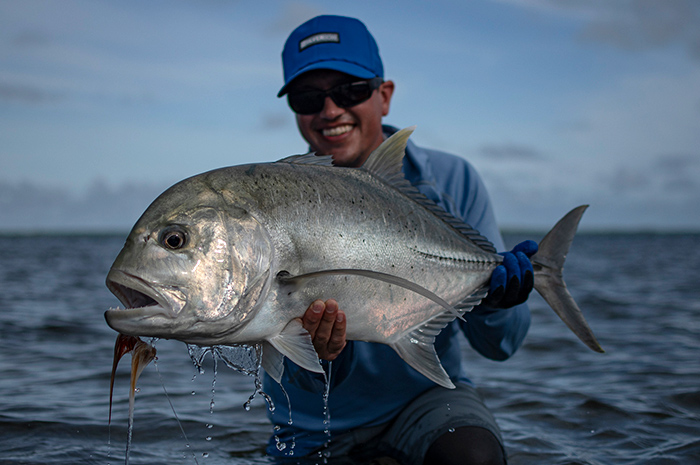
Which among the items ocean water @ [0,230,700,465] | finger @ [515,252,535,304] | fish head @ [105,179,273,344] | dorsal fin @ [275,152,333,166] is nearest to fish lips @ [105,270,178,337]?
fish head @ [105,179,273,344]

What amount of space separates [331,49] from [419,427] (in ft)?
7.34

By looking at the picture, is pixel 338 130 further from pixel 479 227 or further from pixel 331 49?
pixel 479 227

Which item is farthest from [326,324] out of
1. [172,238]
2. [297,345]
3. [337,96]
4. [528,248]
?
[337,96]

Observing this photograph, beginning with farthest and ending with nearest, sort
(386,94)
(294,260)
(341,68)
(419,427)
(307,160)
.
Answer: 1. (386,94)
2. (341,68)
3. (419,427)
4. (307,160)
5. (294,260)

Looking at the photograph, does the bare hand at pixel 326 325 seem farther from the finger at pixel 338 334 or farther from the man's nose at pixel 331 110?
the man's nose at pixel 331 110

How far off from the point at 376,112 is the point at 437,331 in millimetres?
1577

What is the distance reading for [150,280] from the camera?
1.92 m

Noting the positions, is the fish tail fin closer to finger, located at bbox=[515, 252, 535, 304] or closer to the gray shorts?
finger, located at bbox=[515, 252, 535, 304]

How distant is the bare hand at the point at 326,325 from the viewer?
7.29 ft

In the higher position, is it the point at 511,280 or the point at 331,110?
the point at 331,110

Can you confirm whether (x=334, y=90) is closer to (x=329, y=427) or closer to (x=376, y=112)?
(x=376, y=112)

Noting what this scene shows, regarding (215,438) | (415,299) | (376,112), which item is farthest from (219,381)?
(415,299)

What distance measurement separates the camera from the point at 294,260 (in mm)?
2150

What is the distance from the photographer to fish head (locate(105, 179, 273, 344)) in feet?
6.30
